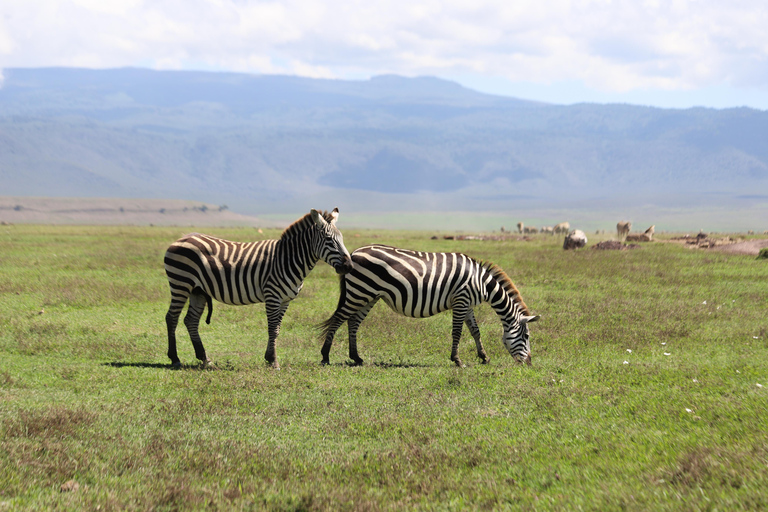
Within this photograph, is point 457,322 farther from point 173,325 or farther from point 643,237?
point 643,237

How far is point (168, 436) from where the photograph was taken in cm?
856

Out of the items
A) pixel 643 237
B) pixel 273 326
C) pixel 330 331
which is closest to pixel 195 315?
pixel 273 326

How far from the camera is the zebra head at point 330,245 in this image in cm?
1300

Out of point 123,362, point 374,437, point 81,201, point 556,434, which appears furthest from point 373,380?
point 81,201

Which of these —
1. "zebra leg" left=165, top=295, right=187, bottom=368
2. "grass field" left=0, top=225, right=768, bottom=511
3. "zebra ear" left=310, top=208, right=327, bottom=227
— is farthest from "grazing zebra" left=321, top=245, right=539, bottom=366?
"zebra leg" left=165, top=295, right=187, bottom=368

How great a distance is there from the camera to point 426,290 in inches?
529

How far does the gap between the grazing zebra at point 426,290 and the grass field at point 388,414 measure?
779 mm

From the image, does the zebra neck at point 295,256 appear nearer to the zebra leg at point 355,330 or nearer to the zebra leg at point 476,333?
the zebra leg at point 355,330

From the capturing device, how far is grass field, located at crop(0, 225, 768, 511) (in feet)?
23.1

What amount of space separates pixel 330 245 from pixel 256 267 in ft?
5.10

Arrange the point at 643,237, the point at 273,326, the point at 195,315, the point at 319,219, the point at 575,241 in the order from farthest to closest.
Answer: the point at 643,237 < the point at 575,241 < the point at 195,315 < the point at 273,326 < the point at 319,219

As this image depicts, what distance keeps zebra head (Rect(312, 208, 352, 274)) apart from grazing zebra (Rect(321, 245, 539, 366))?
1.00 ft

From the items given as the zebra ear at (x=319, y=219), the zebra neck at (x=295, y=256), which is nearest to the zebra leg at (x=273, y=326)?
the zebra neck at (x=295, y=256)

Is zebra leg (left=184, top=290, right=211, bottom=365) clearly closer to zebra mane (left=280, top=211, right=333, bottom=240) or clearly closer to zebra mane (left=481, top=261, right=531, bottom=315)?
zebra mane (left=280, top=211, right=333, bottom=240)
